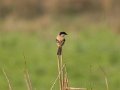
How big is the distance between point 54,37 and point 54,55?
4.63ft

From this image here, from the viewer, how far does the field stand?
1077cm

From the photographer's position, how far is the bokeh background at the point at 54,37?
11141 mm

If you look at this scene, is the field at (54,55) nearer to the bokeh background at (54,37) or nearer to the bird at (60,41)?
the bokeh background at (54,37)

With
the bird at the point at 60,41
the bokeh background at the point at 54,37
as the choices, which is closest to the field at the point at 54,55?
the bokeh background at the point at 54,37

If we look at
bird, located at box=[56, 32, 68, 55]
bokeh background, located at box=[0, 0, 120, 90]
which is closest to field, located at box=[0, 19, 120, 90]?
bokeh background, located at box=[0, 0, 120, 90]

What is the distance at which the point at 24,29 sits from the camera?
16125 mm

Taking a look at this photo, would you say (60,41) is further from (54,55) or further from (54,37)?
(54,37)

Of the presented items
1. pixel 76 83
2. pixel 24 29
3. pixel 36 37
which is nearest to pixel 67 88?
pixel 76 83

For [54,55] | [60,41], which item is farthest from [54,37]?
[60,41]

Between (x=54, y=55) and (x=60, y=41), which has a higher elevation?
(x=54, y=55)

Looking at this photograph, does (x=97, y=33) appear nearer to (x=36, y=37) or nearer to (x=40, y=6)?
(x=36, y=37)

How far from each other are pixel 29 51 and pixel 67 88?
1077cm

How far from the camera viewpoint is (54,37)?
570 inches

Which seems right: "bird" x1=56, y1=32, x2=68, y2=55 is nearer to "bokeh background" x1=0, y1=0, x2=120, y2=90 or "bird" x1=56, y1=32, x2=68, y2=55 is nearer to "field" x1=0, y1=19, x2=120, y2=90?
"field" x1=0, y1=19, x2=120, y2=90
